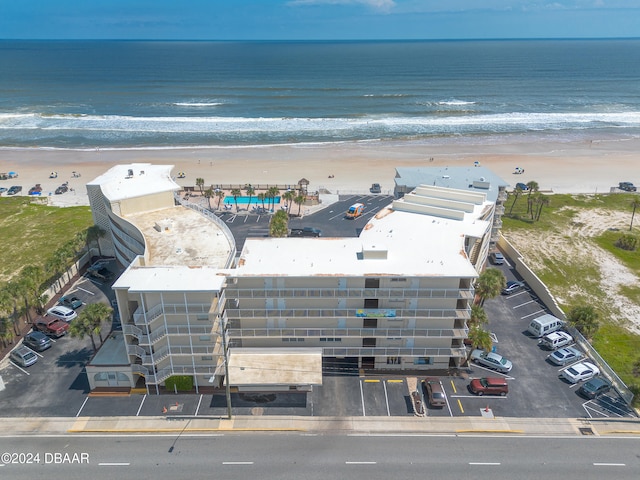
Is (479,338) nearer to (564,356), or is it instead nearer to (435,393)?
(435,393)

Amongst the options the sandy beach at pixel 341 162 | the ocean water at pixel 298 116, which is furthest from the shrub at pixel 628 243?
the ocean water at pixel 298 116

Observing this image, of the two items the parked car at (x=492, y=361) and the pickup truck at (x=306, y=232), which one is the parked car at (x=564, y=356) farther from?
the pickup truck at (x=306, y=232)

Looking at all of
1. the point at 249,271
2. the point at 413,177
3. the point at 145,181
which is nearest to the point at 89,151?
the point at 145,181

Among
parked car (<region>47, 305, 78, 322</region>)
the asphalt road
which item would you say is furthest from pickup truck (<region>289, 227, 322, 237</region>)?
the asphalt road

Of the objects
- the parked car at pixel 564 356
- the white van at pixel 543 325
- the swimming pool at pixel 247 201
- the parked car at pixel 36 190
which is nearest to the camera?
the parked car at pixel 564 356

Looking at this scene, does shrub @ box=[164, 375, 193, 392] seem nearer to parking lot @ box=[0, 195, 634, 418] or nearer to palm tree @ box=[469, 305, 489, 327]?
parking lot @ box=[0, 195, 634, 418]

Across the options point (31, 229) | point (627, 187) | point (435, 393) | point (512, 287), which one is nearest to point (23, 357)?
point (435, 393)

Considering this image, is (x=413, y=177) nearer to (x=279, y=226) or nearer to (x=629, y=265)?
(x=279, y=226)
